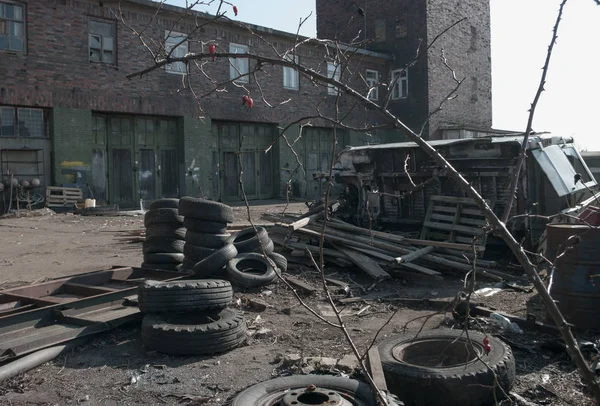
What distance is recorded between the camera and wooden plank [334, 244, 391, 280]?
334 inches

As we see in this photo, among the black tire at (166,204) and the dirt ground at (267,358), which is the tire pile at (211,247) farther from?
the black tire at (166,204)

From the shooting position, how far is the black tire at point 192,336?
5188mm

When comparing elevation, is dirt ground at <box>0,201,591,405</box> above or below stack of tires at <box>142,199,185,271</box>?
below

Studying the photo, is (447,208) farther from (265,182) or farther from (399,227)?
(265,182)

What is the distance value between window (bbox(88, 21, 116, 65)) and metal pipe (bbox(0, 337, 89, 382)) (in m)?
16.7

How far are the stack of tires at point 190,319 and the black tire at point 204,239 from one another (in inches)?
65.0

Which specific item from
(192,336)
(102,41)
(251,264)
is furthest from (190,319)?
(102,41)

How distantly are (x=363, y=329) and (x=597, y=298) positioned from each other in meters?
2.27

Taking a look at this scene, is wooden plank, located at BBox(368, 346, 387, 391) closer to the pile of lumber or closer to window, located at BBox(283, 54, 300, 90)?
the pile of lumber

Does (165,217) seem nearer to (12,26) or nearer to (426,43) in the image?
(12,26)

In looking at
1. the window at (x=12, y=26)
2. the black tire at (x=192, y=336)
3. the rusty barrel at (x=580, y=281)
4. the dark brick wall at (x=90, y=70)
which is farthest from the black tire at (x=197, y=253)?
the window at (x=12, y=26)

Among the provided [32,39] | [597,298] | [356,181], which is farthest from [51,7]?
[597,298]

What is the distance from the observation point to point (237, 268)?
796cm

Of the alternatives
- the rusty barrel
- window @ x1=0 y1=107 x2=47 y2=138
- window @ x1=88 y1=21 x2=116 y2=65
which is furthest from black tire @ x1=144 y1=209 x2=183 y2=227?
window @ x1=88 y1=21 x2=116 y2=65
